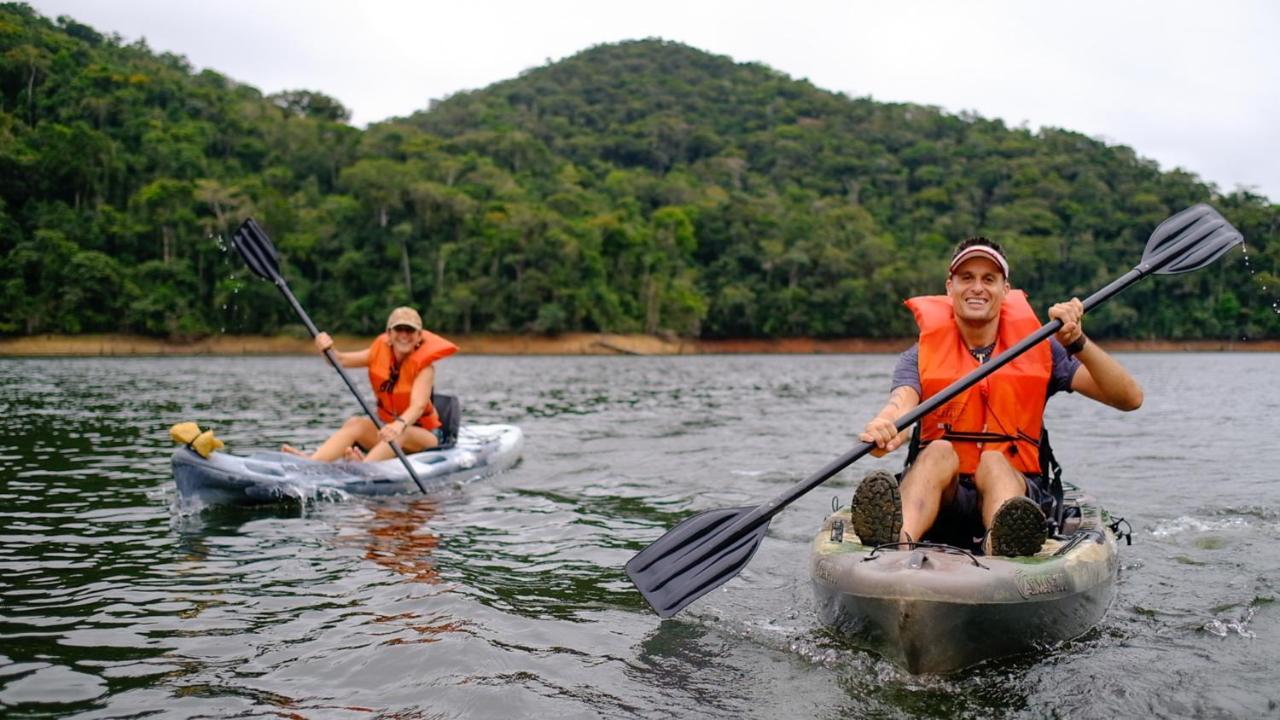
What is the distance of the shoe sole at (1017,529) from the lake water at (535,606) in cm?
44

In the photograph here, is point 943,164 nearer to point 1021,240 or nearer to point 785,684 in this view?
point 1021,240

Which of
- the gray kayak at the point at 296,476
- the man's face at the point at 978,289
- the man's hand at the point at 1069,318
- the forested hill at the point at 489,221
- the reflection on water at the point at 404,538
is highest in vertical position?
the forested hill at the point at 489,221

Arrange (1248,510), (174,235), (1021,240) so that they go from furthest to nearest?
(1021,240) < (174,235) < (1248,510)

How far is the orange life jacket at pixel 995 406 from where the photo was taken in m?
4.47

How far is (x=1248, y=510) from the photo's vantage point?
7.50 m

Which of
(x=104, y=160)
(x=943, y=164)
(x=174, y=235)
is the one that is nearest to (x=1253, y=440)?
(x=174, y=235)

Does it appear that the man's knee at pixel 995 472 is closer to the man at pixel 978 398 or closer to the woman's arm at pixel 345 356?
the man at pixel 978 398

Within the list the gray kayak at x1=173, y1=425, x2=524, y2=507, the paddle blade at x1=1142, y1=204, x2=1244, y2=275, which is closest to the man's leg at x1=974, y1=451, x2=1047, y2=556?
the paddle blade at x1=1142, y1=204, x2=1244, y2=275

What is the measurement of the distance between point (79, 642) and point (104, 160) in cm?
5993

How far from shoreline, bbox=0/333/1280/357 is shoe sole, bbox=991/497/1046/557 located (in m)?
51.8

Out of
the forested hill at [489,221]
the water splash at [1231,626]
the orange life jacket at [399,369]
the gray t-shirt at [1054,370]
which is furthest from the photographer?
the forested hill at [489,221]

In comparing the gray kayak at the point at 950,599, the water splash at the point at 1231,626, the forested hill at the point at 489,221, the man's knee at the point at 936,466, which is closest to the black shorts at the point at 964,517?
the man's knee at the point at 936,466

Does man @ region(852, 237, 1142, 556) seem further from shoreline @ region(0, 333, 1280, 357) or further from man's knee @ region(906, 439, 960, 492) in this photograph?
shoreline @ region(0, 333, 1280, 357)

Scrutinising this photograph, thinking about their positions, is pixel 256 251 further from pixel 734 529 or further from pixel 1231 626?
pixel 1231 626
